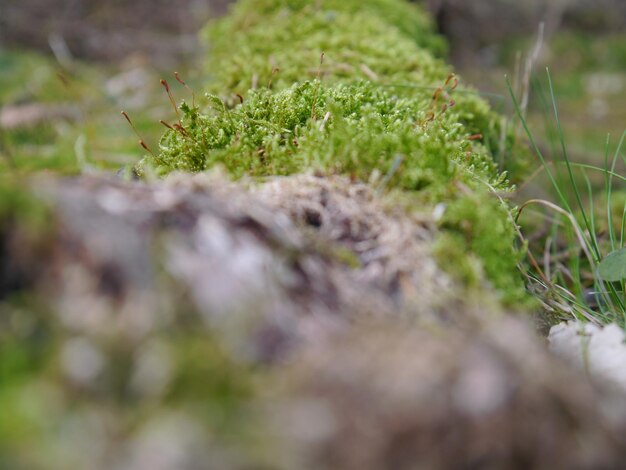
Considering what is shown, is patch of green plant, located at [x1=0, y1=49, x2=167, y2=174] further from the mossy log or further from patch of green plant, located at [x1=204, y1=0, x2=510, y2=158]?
the mossy log

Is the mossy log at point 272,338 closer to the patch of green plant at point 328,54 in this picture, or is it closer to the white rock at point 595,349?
the white rock at point 595,349

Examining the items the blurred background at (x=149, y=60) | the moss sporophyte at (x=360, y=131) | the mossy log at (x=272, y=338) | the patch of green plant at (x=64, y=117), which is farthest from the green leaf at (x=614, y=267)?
the blurred background at (x=149, y=60)

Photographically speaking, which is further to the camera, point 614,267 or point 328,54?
point 328,54

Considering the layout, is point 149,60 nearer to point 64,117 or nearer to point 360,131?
point 64,117

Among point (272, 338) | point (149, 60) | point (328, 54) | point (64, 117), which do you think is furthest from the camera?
point (149, 60)

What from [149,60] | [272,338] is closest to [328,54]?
[272,338]

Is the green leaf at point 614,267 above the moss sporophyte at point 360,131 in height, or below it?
below
